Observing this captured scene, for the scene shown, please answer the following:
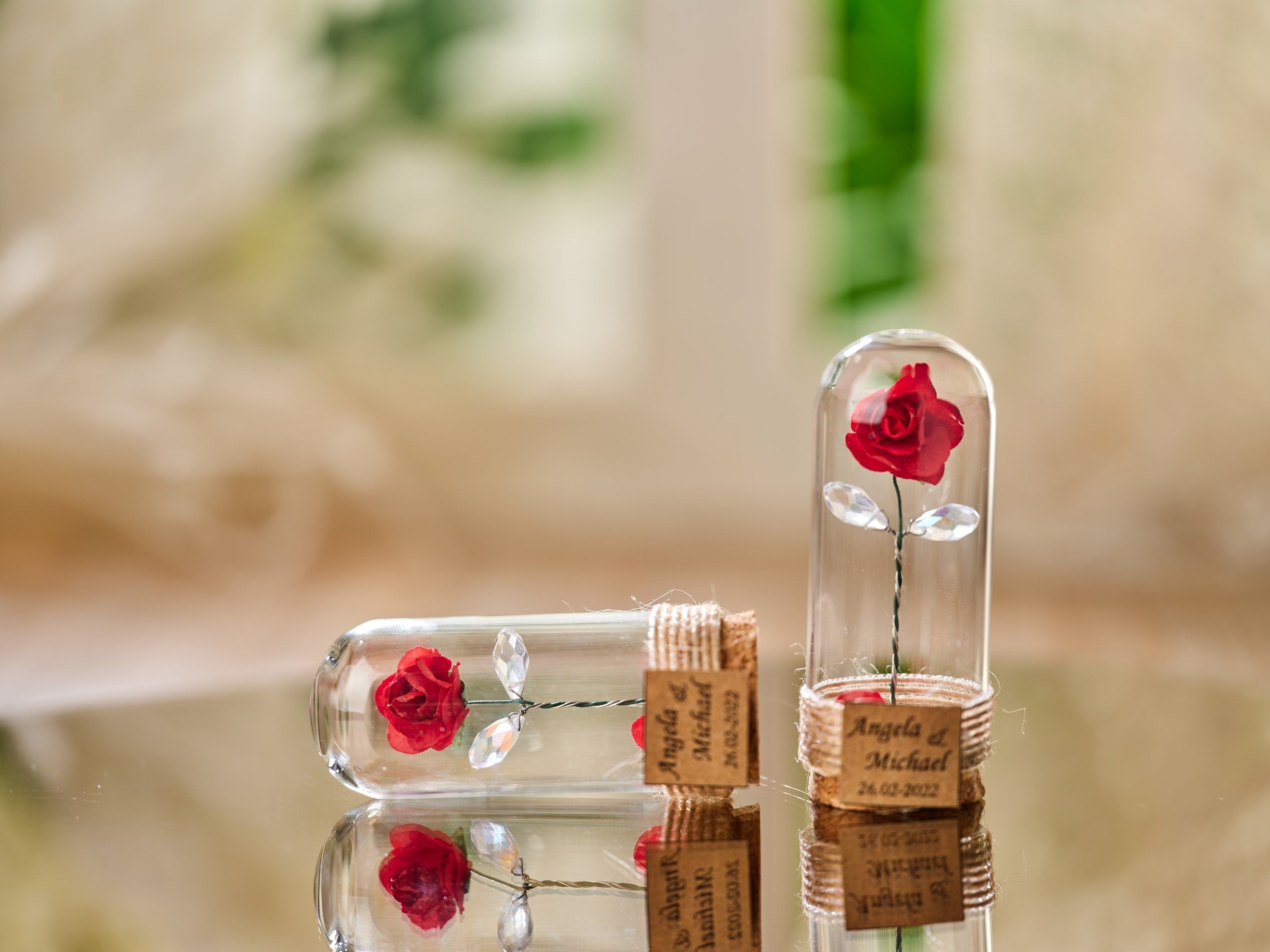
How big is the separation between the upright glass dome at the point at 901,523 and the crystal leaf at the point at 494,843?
0.25 metres

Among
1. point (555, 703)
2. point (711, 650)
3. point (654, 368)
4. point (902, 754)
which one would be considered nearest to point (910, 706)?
point (902, 754)

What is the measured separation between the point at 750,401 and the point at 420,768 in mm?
1665

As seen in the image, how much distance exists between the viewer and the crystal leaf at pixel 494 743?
0.92 meters

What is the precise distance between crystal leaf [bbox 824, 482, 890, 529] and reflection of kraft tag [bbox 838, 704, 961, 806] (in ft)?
0.43

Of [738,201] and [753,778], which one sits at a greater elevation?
[738,201]

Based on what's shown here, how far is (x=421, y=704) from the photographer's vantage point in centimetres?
91

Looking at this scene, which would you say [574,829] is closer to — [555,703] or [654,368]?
[555,703]

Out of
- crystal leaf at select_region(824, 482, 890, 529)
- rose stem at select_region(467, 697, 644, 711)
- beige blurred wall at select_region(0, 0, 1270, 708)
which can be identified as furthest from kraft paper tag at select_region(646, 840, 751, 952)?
beige blurred wall at select_region(0, 0, 1270, 708)

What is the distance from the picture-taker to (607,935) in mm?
752

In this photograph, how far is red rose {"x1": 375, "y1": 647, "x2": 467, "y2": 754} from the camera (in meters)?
0.91

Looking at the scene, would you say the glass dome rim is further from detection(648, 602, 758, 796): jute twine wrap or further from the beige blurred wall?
the beige blurred wall

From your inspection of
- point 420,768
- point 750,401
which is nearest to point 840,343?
point 750,401

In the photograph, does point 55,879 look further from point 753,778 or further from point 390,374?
point 390,374

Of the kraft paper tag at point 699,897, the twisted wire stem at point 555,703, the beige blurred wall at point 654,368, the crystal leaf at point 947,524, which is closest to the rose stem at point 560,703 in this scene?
the twisted wire stem at point 555,703
